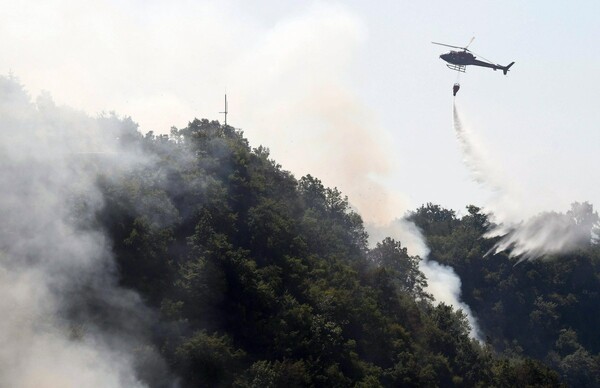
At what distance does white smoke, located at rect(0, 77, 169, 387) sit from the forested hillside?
2.14 meters

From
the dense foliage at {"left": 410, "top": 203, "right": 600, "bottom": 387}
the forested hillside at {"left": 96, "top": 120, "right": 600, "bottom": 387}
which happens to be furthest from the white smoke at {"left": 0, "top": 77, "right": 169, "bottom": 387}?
the dense foliage at {"left": 410, "top": 203, "right": 600, "bottom": 387}

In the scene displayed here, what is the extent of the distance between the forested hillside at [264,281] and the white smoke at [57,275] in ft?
7.01

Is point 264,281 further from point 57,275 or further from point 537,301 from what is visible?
point 537,301

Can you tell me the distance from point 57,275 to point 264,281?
21266mm

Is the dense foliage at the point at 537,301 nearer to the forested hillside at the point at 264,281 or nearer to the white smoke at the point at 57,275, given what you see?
the forested hillside at the point at 264,281

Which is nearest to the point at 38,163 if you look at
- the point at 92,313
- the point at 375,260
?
the point at 92,313

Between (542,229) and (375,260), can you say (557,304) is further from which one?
(375,260)

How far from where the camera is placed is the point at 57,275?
71750 mm

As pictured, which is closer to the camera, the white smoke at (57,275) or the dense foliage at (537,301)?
the white smoke at (57,275)

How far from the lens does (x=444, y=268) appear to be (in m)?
163

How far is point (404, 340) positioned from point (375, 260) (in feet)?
72.1

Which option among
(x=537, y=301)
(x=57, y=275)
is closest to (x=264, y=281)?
(x=57, y=275)

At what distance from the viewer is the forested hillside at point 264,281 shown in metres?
77.4

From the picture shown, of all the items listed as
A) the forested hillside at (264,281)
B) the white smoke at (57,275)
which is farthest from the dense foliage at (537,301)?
the white smoke at (57,275)
